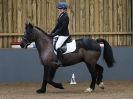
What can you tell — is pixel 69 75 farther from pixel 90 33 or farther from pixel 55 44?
pixel 55 44

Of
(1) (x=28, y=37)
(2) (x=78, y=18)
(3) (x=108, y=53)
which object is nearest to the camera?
(1) (x=28, y=37)

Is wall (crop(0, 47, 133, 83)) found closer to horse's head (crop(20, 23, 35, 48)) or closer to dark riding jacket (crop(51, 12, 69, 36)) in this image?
horse's head (crop(20, 23, 35, 48))

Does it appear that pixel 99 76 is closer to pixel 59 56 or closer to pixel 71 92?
pixel 71 92

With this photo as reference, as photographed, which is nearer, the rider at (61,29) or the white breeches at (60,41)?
the rider at (61,29)

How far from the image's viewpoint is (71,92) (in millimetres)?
14031

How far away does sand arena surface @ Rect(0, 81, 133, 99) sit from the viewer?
12.8 meters

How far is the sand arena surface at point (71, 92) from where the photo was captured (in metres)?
12.8

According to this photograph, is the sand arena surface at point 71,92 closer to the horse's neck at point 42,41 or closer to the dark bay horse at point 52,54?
the dark bay horse at point 52,54

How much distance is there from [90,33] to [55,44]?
14.5 ft

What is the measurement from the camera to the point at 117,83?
55.9ft

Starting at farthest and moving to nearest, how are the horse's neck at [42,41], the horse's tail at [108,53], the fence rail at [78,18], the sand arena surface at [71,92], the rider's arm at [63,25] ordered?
the fence rail at [78,18], the horse's tail at [108,53], the horse's neck at [42,41], the rider's arm at [63,25], the sand arena surface at [71,92]

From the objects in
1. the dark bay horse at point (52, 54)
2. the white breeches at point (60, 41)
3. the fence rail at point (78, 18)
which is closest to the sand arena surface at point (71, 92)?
the dark bay horse at point (52, 54)

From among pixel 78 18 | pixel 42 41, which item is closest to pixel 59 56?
pixel 42 41

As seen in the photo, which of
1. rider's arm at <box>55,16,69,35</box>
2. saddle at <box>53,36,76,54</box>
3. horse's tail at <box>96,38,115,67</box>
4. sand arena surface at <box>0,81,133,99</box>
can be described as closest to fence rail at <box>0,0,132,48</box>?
sand arena surface at <box>0,81,133,99</box>
